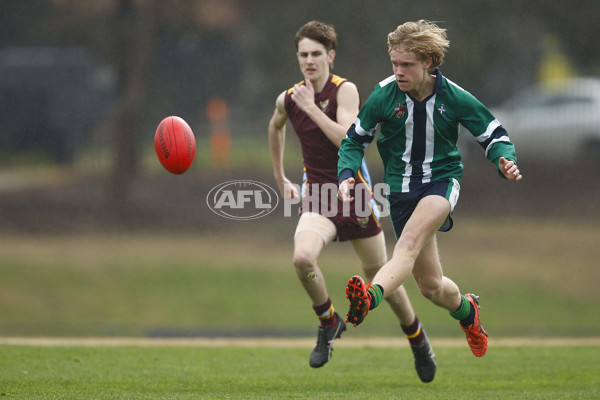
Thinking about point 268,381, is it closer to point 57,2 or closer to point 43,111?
point 43,111

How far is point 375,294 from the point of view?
14.7ft

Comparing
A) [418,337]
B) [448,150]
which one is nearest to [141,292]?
[418,337]

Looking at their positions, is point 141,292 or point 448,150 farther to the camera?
point 141,292

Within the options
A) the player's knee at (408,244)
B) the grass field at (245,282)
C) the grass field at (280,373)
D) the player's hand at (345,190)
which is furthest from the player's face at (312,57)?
the grass field at (245,282)

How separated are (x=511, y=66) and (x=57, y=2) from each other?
6518mm

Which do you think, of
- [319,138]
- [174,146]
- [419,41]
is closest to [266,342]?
[319,138]

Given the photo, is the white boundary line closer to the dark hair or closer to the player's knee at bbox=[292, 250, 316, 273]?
the player's knee at bbox=[292, 250, 316, 273]

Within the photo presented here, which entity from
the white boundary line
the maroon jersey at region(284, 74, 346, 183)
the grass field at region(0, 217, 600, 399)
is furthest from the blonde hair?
the white boundary line

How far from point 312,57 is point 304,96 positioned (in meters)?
0.31

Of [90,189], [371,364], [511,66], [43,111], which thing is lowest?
[371,364]

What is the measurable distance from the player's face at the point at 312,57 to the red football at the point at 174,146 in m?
0.90

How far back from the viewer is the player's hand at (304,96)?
18.9ft

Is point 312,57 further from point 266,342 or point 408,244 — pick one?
point 266,342

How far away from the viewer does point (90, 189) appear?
1253 cm
